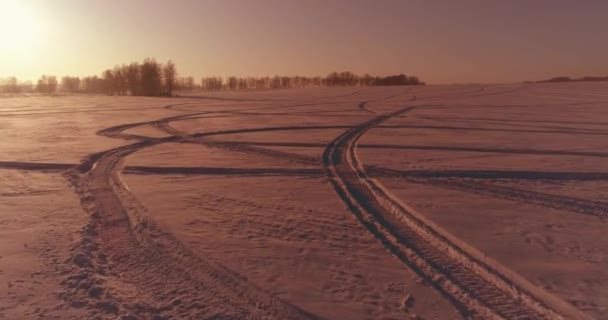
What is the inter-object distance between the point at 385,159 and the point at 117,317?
26.8 ft

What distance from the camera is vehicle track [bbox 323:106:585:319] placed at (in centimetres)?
368

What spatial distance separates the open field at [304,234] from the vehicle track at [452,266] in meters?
0.02

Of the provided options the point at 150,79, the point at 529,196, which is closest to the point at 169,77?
the point at 150,79

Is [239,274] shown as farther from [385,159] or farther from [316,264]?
[385,159]

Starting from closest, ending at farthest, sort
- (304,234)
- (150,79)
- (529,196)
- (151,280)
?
1. (151,280)
2. (304,234)
3. (529,196)
4. (150,79)

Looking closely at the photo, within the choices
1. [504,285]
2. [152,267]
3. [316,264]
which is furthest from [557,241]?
[152,267]

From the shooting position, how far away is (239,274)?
4.35 m

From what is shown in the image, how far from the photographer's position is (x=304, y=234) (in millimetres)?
5562

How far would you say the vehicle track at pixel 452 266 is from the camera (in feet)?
12.1

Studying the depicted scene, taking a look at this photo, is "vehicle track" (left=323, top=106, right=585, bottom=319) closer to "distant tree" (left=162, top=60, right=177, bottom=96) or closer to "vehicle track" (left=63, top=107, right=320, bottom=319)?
"vehicle track" (left=63, top=107, right=320, bottom=319)

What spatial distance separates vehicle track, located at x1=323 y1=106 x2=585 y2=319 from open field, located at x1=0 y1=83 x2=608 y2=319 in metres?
0.02

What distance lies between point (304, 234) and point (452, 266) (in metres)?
1.92

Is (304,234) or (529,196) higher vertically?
(529,196)

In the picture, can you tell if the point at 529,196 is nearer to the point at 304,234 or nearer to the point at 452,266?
the point at 452,266
